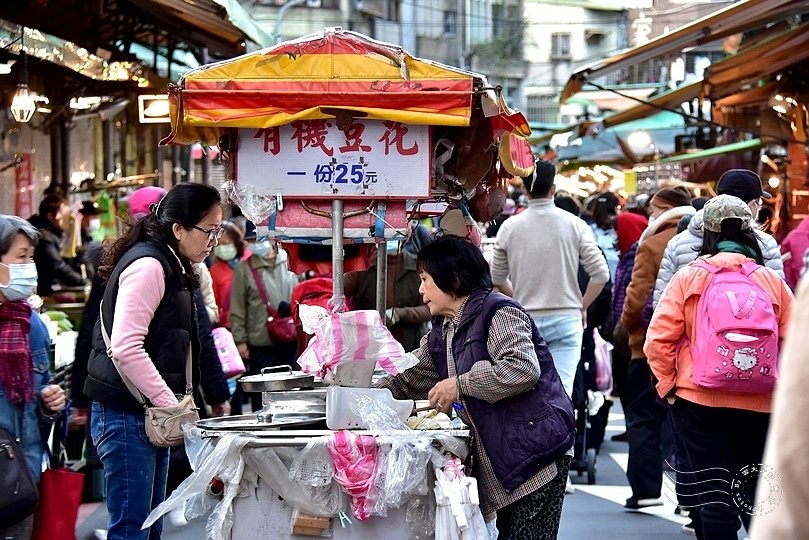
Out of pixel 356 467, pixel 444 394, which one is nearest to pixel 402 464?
pixel 356 467

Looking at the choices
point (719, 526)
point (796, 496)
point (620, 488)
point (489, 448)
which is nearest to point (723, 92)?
point (620, 488)

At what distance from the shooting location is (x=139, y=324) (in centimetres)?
525

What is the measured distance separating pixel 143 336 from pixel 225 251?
5597 millimetres

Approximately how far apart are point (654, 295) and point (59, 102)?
8.79 m

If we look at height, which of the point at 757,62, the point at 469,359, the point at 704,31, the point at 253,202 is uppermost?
the point at 704,31

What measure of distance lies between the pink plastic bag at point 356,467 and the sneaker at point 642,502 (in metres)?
4.21

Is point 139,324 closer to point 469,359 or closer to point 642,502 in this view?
point 469,359

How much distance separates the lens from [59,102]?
14.1m

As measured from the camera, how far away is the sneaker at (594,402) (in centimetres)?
980

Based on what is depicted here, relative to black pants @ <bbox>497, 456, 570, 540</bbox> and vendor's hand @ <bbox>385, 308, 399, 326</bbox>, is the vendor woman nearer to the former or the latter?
black pants @ <bbox>497, 456, 570, 540</bbox>

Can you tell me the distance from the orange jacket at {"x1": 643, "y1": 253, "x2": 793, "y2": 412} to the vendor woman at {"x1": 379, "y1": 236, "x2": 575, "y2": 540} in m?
1.00

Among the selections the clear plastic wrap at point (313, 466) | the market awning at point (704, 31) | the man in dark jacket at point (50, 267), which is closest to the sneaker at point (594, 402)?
the market awning at point (704, 31)

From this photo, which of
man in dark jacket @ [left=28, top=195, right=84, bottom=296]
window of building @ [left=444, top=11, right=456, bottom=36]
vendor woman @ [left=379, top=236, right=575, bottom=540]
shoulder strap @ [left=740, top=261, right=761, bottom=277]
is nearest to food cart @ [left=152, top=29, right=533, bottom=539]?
vendor woman @ [left=379, top=236, right=575, bottom=540]

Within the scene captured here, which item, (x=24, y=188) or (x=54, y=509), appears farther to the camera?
(x=24, y=188)
